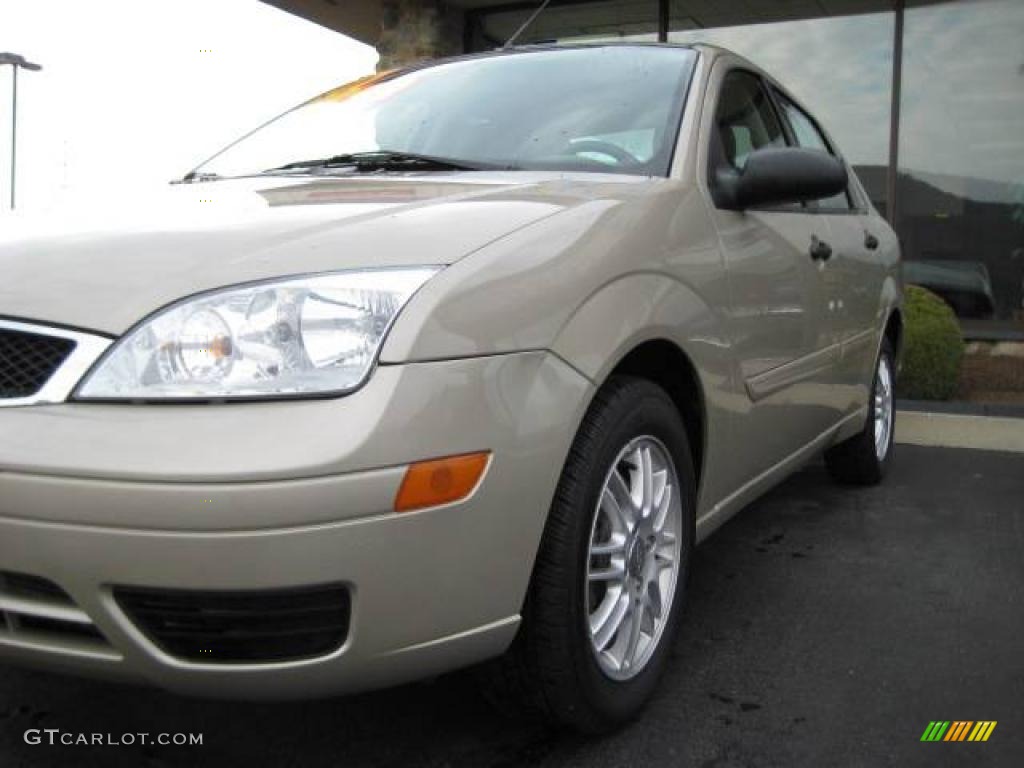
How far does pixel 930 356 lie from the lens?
6996 millimetres

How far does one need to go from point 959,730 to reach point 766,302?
Result: 47.1 inches

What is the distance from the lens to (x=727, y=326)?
2541 mm

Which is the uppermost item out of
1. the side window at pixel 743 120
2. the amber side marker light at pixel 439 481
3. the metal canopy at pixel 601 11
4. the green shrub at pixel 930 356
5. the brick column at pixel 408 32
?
the metal canopy at pixel 601 11

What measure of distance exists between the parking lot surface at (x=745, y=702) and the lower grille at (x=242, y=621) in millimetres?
526

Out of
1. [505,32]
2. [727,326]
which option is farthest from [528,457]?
[505,32]

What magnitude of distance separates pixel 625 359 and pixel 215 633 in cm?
103

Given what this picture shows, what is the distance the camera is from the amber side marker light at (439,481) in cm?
162

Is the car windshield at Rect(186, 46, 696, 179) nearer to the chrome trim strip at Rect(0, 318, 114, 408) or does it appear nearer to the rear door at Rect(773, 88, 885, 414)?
the rear door at Rect(773, 88, 885, 414)

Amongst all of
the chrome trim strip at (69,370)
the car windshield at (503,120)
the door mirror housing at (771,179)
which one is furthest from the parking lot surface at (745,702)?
the car windshield at (503,120)

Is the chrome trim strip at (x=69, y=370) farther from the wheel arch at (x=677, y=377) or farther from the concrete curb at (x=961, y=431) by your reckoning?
the concrete curb at (x=961, y=431)

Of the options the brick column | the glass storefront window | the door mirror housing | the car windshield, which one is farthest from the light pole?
the door mirror housing

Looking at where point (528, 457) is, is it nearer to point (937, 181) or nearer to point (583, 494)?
point (583, 494)

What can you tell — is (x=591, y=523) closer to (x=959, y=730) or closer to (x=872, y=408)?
(x=959, y=730)

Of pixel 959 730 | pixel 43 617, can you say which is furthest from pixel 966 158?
pixel 43 617
